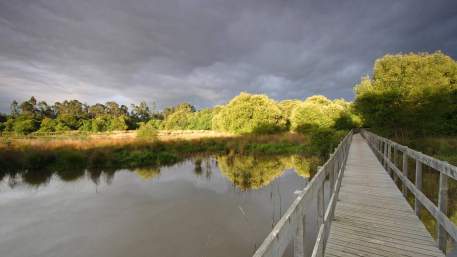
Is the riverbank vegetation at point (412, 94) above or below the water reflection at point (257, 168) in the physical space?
above

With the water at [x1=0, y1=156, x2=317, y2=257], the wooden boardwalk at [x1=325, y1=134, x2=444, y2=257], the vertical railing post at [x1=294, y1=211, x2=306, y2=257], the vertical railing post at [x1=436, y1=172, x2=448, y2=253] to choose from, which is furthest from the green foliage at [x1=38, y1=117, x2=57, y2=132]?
Answer: the vertical railing post at [x1=436, y1=172, x2=448, y2=253]

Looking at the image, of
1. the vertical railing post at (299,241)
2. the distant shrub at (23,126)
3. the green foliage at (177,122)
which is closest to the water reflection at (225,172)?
the vertical railing post at (299,241)

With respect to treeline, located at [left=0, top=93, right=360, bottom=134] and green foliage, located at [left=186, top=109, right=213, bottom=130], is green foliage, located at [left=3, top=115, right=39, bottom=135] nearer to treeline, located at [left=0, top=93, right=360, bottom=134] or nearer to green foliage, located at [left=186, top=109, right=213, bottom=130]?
treeline, located at [left=0, top=93, right=360, bottom=134]

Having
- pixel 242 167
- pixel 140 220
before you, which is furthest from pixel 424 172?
pixel 140 220

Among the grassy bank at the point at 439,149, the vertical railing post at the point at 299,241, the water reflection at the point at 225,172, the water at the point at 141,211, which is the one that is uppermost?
the vertical railing post at the point at 299,241

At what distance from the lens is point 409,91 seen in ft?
71.0

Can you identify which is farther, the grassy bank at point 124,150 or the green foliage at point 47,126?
the green foliage at point 47,126

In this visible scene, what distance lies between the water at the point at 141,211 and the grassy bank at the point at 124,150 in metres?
1.12

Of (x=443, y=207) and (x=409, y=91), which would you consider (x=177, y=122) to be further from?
(x=443, y=207)

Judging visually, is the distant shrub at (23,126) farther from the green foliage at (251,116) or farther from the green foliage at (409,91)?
the green foliage at (409,91)

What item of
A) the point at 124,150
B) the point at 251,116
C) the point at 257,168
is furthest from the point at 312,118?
the point at 124,150

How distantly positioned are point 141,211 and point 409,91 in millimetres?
23908

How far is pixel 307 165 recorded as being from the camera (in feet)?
54.3

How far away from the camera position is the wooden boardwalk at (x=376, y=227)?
3.58 meters
